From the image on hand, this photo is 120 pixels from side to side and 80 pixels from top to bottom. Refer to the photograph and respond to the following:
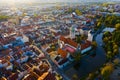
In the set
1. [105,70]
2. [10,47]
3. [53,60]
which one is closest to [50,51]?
[53,60]

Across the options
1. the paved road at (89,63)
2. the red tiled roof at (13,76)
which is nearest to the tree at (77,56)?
the paved road at (89,63)

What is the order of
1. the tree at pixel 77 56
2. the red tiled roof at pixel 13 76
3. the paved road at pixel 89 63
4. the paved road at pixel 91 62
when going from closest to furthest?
the red tiled roof at pixel 13 76
the paved road at pixel 89 63
the paved road at pixel 91 62
the tree at pixel 77 56

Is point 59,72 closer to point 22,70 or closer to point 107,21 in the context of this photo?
point 22,70

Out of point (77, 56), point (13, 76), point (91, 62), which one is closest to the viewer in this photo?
point (13, 76)

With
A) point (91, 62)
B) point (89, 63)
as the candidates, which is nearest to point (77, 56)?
point (89, 63)

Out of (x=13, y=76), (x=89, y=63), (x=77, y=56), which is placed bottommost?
(x=89, y=63)

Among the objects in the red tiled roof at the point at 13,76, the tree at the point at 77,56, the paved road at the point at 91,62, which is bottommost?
the paved road at the point at 91,62

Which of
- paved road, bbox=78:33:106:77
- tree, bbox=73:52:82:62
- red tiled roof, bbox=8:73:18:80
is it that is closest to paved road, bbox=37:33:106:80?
paved road, bbox=78:33:106:77

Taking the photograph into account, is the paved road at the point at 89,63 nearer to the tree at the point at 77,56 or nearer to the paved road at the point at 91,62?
the paved road at the point at 91,62

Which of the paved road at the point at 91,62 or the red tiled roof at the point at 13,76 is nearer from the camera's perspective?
the red tiled roof at the point at 13,76

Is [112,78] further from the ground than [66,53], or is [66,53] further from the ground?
[66,53]

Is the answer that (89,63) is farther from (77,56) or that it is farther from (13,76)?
(13,76)
